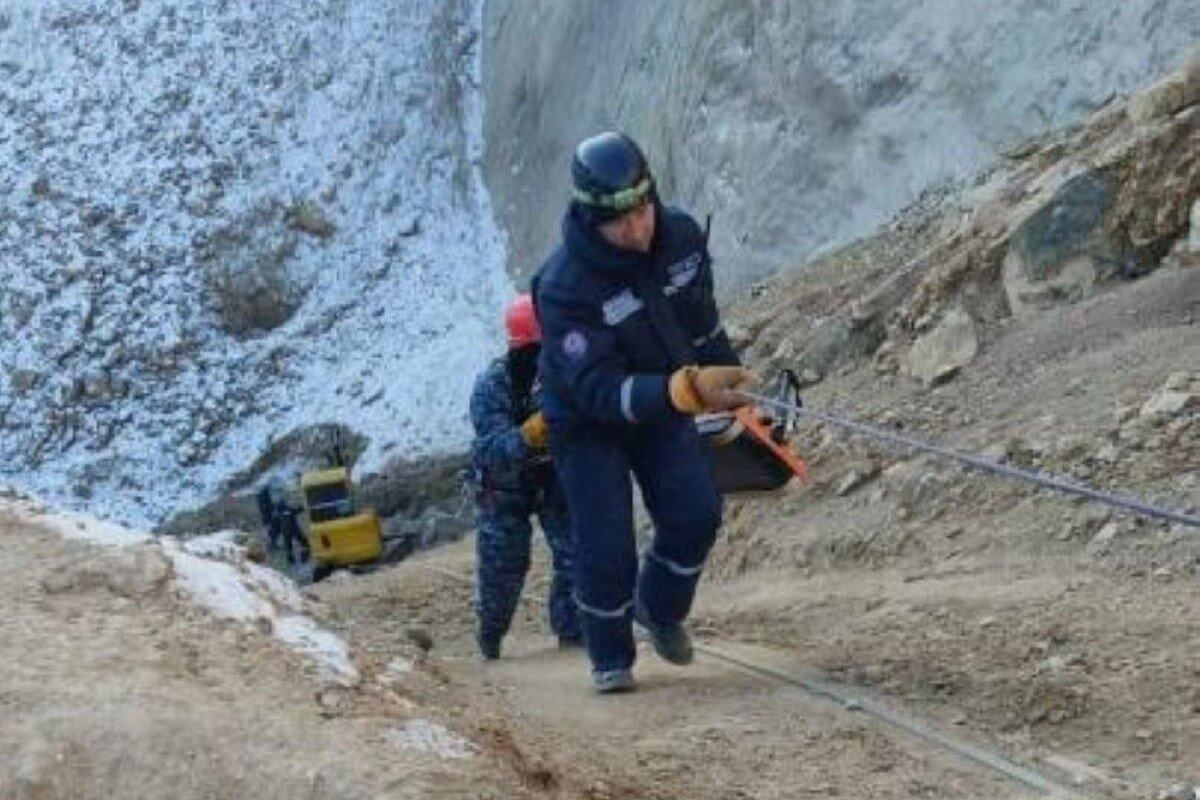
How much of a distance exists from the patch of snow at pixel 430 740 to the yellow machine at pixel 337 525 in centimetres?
1050

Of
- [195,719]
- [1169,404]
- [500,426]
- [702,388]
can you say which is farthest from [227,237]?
[195,719]

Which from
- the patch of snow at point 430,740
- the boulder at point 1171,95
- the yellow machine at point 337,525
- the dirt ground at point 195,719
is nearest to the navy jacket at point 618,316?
the dirt ground at point 195,719

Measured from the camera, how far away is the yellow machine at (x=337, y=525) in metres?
14.5

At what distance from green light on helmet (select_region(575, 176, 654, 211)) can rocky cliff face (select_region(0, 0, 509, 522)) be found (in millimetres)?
11570

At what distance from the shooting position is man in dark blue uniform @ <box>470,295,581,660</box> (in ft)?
23.7

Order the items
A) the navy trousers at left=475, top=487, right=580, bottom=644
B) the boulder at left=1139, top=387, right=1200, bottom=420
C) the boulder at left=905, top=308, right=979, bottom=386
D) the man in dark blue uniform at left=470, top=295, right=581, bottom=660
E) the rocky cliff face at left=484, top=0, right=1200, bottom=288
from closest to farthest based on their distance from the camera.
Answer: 1. the boulder at left=1139, top=387, right=1200, bottom=420
2. the man in dark blue uniform at left=470, top=295, right=581, bottom=660
3. the navy trousers at left=475, top=487, right=580, bottom=644
4. the boulder at left=905, top=308, right=979, bottom=386
5. the rocky cliff face at left=484, top=0, right=1200, bottom=288

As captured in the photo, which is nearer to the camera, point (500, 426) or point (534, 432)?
point (534, 432)

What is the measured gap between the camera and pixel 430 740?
3.96 m

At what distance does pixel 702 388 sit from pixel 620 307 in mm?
400

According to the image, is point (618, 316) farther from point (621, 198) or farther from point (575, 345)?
point (621, 198)

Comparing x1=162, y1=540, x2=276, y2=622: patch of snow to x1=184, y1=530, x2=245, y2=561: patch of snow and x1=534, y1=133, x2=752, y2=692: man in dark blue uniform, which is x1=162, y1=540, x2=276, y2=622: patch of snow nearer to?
x1=184, y1=530, x2=245, y2=561: patch of snow

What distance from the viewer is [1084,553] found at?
6.45 meters

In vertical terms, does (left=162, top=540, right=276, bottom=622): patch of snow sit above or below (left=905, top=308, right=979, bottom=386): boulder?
below

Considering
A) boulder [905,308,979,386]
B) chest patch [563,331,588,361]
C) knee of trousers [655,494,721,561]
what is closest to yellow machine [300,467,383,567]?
boulder [905,308,979,386]
